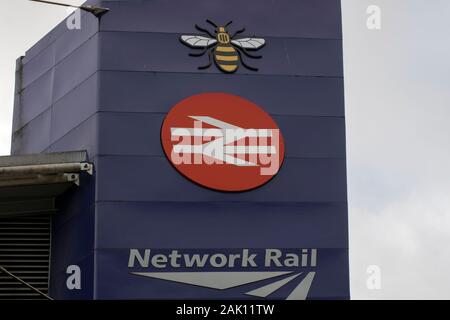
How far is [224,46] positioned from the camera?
3919 centimetres

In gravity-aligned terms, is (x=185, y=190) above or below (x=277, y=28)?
below

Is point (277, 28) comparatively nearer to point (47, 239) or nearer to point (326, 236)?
point (326, 236)

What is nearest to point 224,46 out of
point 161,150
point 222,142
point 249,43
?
point 249,43

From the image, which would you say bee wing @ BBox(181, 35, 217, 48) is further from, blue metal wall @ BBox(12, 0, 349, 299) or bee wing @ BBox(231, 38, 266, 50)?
bee wing @ BBox(231, 38, 266, 50)

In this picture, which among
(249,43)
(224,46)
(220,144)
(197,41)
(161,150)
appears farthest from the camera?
(249,43)

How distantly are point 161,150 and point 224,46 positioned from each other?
14.2 feet

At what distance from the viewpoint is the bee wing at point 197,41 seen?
38.9 m

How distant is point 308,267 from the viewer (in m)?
37.4

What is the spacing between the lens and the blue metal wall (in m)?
36.8

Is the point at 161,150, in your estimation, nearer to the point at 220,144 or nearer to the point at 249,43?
the point at 220,144

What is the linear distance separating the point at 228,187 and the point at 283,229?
7.20 ft

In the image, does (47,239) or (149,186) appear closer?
(149,186)
